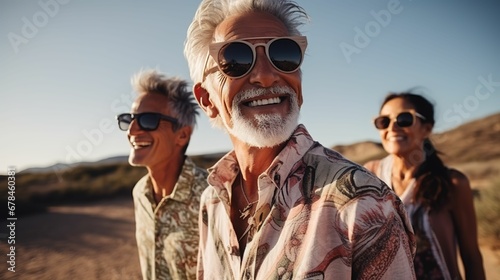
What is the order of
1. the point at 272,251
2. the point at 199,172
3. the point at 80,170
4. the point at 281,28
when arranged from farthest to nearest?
the point at 80,170, the point at 199,172, the point at 281,28, the point at 272,251

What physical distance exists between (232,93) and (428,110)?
251 centimetres

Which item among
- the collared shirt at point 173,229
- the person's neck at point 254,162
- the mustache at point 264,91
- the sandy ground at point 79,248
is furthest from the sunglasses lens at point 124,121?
the sandy ground at point 79,248

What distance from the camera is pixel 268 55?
1.87 meters

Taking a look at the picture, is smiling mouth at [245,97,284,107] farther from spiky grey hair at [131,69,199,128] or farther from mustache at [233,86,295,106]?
spiky grey hair at [131,69,199,128]

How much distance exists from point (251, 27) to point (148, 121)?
6.79 ft

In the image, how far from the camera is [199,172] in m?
3.53

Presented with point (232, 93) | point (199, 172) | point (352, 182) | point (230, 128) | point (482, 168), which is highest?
point (232, 93)

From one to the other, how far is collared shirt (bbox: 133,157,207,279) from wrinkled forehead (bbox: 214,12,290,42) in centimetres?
157

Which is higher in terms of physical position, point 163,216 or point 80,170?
point 163,216

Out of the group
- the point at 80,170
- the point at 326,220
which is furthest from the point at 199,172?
the point at 80,170

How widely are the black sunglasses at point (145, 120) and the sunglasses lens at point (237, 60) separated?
197cm

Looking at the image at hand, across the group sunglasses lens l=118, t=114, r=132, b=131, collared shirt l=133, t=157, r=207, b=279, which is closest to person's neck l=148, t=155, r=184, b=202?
collared shirt l=133, t=157, r=207, b=279

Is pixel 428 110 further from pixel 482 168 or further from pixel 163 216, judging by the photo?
pixel 482 168

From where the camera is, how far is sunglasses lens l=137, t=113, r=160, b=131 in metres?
3.75
